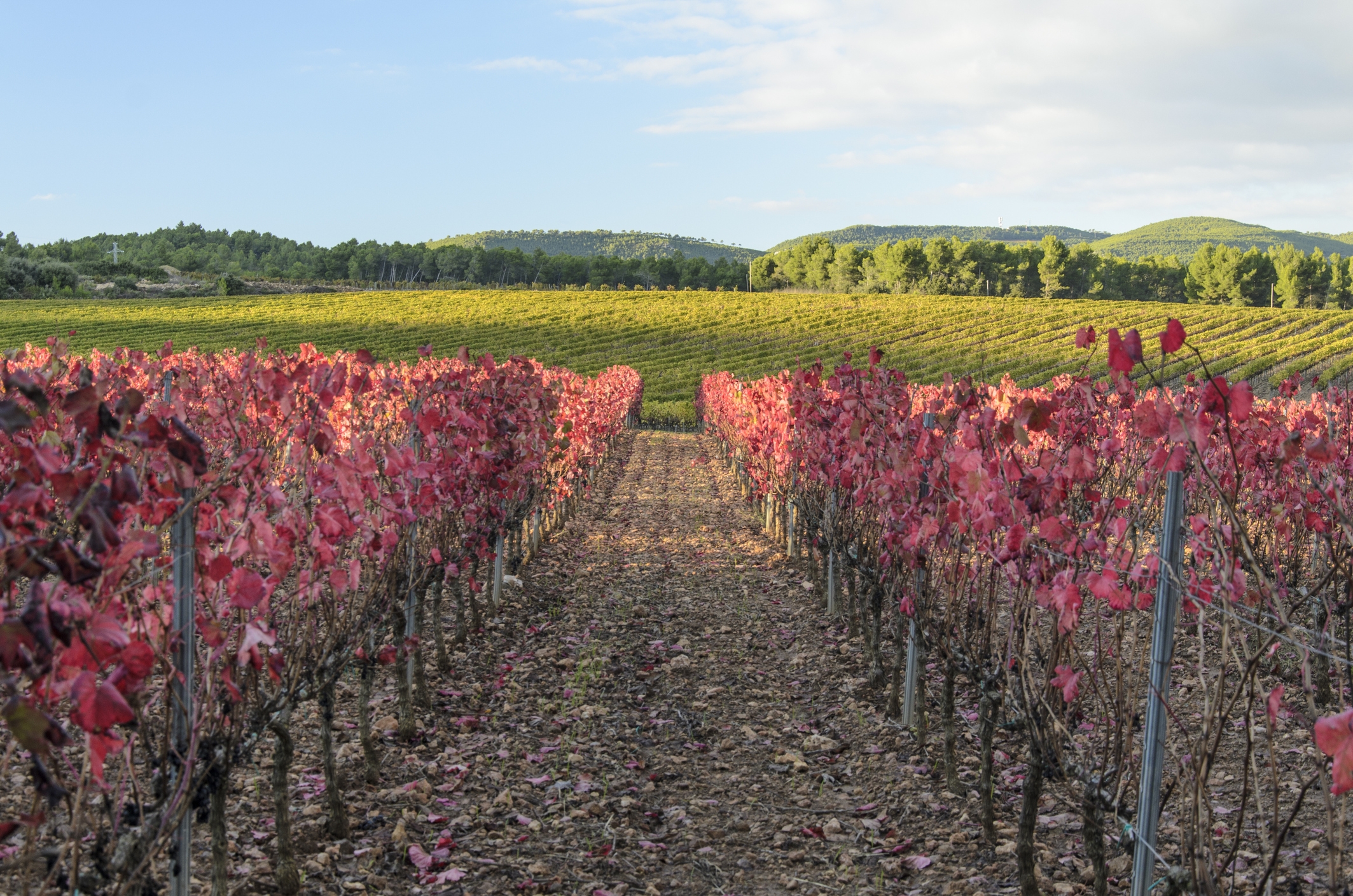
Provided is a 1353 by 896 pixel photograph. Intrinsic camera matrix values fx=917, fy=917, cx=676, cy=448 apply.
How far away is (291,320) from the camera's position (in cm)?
5375

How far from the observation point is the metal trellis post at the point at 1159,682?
2404 mm

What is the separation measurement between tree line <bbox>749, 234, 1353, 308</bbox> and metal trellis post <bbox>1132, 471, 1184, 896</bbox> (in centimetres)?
8730

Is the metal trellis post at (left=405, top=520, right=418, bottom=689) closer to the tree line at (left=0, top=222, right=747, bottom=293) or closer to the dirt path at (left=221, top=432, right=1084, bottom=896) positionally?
the dirt path at (left=221, top=432, right=1084, bottom=896)

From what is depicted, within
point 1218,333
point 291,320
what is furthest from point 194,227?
point 1218,333

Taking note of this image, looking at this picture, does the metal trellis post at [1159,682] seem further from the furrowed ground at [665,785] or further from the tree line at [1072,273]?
the tree line at [1072,273]

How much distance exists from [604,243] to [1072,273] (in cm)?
9409

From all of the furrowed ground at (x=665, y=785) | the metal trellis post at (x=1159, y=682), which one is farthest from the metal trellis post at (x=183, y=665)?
the metal trellis post at (x=1159, y=682)

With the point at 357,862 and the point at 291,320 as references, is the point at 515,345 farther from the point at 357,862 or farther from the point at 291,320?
the point at 357,862

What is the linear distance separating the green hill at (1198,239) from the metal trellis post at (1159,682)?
179m

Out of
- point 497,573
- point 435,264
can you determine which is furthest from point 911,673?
point 435,264

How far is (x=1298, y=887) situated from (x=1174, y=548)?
182 cm

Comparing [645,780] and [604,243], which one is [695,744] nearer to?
[645,780]

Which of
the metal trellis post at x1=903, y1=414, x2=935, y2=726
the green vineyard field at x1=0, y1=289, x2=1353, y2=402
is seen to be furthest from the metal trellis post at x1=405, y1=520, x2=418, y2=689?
the green vineyard field at x1=0, y1=289, x2=1353, y2=402

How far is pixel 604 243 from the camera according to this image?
170000 mm
